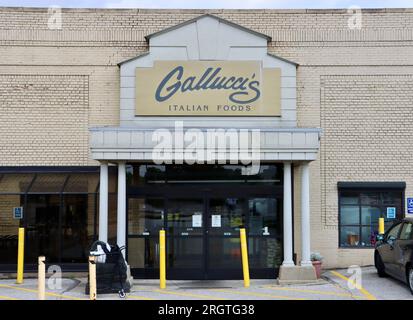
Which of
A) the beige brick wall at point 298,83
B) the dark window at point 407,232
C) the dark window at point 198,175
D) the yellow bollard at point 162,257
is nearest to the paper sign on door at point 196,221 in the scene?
the dark window at point 198,175

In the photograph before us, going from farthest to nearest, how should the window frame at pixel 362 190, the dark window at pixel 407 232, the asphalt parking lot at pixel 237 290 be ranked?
the window frame at pixel 362 190 < the dark window at pixel 407 232 < the asphalt parking lot at pixel 237 290

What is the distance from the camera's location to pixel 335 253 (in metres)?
15.8

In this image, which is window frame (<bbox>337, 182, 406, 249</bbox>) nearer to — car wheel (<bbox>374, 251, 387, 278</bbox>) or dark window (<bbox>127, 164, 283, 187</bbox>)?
car wheel (<bbox>374, 251, 387, 278</bbox>)

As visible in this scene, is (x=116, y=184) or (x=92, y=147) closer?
(x=92, y=147)

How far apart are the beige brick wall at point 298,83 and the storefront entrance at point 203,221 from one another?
1.63 meters

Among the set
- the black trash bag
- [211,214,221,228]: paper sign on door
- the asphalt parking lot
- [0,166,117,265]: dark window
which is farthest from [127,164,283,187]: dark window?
the black trash bag

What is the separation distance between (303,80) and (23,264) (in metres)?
9.32

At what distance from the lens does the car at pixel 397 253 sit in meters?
11.7

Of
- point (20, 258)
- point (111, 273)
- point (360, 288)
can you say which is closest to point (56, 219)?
point (20, 258)

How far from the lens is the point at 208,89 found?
15.4 meters

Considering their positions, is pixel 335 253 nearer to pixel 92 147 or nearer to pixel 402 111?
pixel 402 111

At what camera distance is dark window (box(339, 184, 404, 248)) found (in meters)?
16.0

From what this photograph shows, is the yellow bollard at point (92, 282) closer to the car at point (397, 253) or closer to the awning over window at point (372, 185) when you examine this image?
the car at point (397, 253)

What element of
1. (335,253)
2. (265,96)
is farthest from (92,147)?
(335,253)
